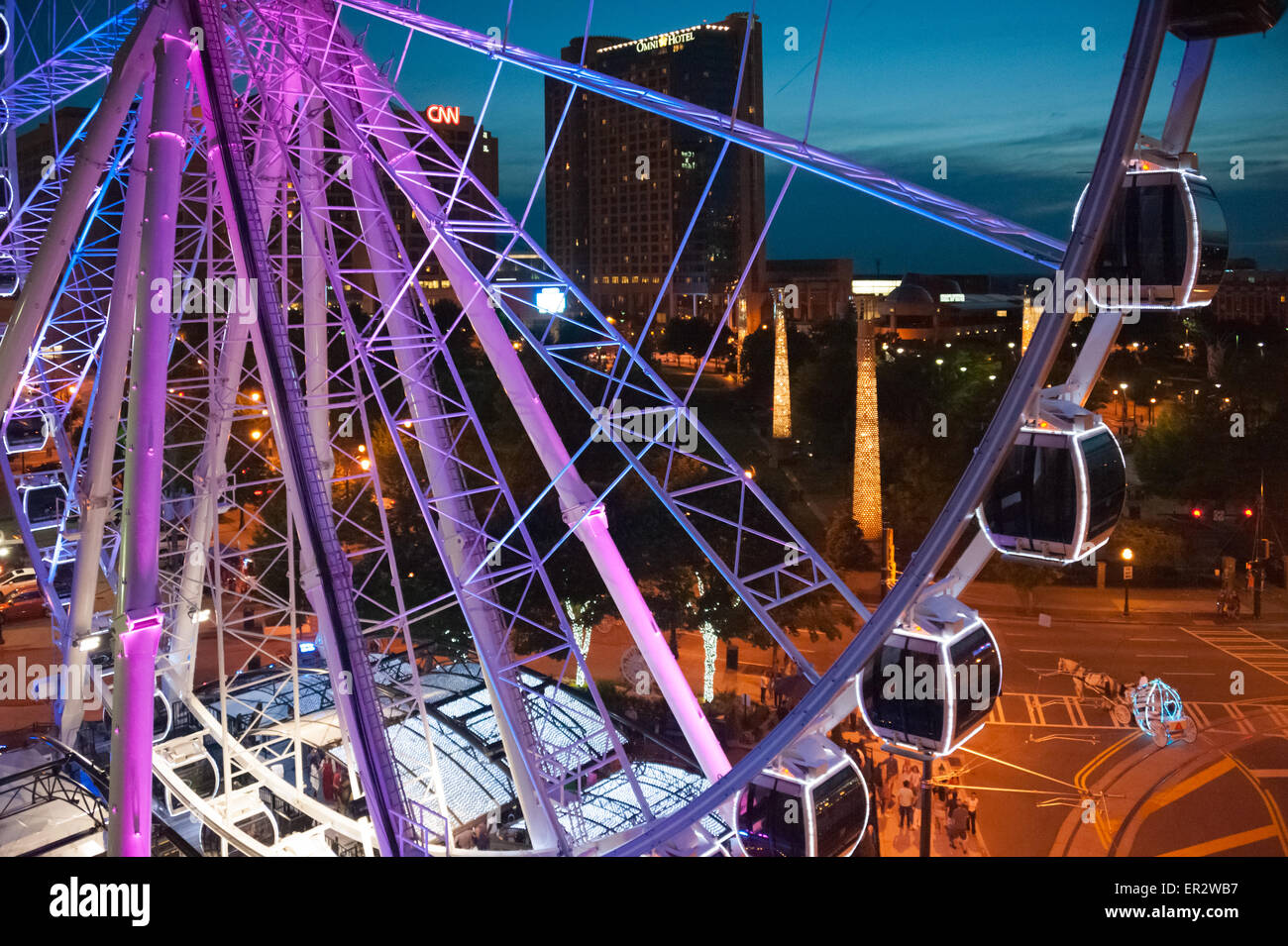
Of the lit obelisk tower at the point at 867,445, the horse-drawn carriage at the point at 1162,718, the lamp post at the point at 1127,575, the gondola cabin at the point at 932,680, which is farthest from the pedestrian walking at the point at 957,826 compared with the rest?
the lit obelisk tower at the point at 867,445

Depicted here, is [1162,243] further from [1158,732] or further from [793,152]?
[1158,732]

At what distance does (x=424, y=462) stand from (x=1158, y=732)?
714 inches

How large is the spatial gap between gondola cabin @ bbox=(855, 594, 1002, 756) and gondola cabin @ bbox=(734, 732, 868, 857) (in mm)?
585

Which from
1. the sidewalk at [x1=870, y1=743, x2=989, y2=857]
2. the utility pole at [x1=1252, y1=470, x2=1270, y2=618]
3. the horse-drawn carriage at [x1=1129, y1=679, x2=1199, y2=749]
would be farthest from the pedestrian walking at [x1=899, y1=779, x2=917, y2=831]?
the utility pole at [x1=1252, y1=470, x2=1270, y2=618]

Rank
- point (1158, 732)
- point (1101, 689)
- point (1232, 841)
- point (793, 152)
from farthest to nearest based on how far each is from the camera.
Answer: point (1101, 689) → point (1158, 732) → point (1232, 841) → point (793, 152)

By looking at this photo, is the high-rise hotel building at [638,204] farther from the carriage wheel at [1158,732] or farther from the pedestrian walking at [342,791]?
the pedestrian walking at [342,791]

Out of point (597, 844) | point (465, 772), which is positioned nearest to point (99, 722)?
point (465, 772)

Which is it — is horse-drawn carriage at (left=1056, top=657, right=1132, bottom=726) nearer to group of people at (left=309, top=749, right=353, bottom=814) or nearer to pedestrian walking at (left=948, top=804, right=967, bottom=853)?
pedestrian walking at (left=948, top=804, right=967, bottom=853)

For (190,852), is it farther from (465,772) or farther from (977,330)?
(977,330)

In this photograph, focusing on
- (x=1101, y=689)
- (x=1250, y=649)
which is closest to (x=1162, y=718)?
(x=1101, y=689)

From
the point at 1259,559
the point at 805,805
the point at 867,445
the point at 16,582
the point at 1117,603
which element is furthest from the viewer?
the point at 867,445

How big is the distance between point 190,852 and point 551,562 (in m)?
11.7

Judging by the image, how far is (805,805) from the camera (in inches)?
212

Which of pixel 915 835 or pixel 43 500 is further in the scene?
pixel 43 500
